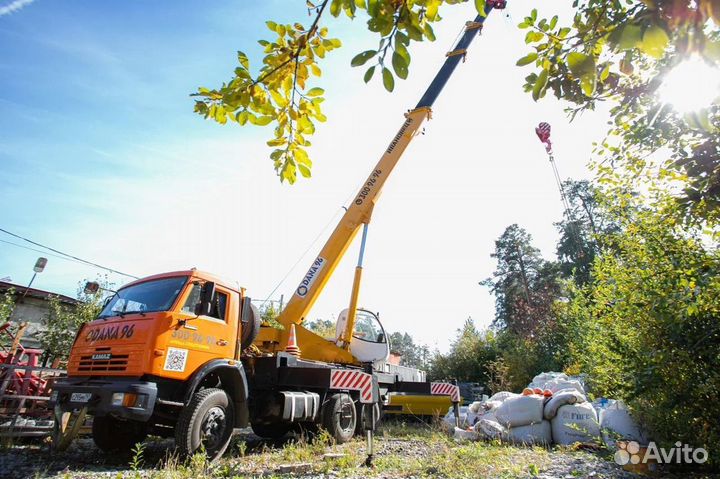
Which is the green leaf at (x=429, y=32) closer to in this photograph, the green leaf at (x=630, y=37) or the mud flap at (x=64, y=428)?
the green leaf at (x=630, y=37)

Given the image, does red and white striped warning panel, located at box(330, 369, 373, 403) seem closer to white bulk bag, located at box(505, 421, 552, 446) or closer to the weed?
white bulk bag, located at box(505, 421, 552, 446)

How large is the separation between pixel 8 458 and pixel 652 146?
8.07 meters

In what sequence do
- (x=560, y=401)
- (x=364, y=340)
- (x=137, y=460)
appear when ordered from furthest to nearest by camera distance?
(x=364, y=340) → (x=560, y=401) → (x=137, y=460)

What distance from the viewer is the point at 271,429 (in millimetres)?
7332

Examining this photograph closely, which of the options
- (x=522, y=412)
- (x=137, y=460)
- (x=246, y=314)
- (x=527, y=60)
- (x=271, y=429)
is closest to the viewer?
(x=527, y=60)

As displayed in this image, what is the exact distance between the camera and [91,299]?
1434 cm

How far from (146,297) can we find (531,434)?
6437 mm

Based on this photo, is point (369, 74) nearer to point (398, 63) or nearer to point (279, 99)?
point (398, 63)

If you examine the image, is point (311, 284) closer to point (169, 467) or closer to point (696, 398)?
point (169, 467)

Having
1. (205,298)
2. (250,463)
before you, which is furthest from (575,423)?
A: (205,298)

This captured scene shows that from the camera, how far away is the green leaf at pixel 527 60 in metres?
1.66

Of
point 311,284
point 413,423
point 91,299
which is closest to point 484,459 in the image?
point 311,284

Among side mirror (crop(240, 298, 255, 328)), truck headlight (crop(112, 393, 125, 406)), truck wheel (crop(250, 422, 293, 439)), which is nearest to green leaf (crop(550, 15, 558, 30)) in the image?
truck headlight (crop(112, 393, 125, 406))

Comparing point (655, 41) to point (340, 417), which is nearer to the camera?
point (655, 41)
